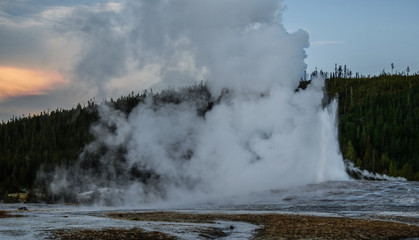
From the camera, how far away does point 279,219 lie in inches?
1785

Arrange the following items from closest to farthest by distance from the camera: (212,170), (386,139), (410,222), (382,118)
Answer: (410,222) → (212,170) → (386,139) → (382,118)

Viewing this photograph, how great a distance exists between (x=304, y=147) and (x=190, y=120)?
23.0m

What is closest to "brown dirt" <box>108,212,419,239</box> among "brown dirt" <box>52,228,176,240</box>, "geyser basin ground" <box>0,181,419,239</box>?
"geyser basin ground" <box>0,181,419,239</box>

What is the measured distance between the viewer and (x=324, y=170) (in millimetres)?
84312

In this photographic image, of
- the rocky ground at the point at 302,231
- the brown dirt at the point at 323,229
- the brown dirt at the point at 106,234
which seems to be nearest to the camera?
the brown dirt at the point at 106,234

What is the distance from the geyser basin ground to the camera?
112 feet

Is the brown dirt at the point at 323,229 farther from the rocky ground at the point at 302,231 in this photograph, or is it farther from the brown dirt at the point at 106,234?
the brown dirt at the point at 106,234

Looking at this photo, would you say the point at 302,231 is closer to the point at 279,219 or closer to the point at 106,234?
the point at 279,219

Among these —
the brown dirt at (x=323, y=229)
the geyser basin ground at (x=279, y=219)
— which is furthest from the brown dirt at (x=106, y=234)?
the brown dirt at (x=323, y=229)

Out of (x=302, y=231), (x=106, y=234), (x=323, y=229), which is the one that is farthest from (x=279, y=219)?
(x=106, y=234)

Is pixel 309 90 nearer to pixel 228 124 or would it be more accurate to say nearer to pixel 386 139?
pixel 228 124

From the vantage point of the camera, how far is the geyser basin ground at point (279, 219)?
34.1 m

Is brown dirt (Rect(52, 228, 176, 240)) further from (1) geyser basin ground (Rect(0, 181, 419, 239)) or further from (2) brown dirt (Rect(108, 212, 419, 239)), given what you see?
(2) brown dirt (Rect(108, 212, 419, 239))

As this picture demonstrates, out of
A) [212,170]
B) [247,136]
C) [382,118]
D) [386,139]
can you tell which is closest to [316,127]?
[247,136]
